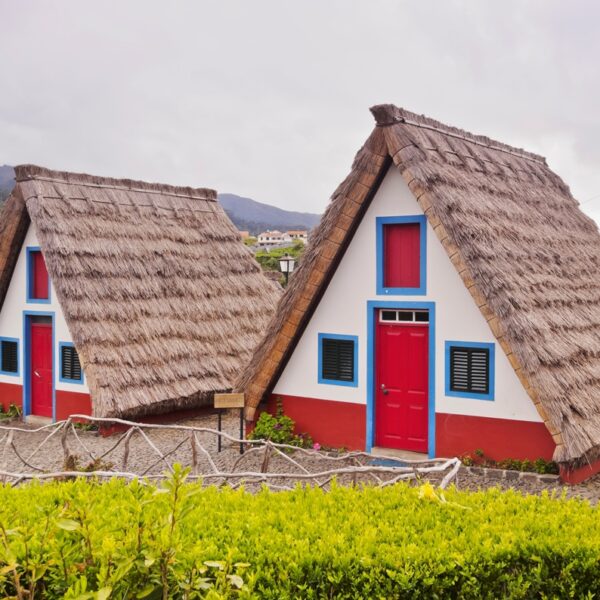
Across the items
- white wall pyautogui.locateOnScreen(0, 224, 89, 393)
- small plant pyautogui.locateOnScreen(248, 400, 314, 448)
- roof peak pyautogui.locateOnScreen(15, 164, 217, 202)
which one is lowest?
small plant pyautogui.locateOnScreen(248, 400, 314, 448)

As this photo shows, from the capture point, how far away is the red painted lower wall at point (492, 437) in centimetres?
1095

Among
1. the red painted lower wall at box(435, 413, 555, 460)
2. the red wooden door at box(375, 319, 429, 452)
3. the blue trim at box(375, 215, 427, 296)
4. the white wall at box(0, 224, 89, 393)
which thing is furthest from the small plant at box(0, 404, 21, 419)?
the red painted lower wall at box(435, 413, 555, 460)

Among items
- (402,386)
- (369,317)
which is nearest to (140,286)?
(369,317)

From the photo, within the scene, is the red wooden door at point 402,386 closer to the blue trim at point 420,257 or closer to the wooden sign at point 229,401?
the blue trim at point 420,257

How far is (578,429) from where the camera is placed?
10141 mm

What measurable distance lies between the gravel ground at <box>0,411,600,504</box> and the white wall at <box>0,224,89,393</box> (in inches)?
59.2

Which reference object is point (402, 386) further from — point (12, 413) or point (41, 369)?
point (12, 413)

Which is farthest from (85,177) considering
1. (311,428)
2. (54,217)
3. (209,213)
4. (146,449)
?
(311,428)

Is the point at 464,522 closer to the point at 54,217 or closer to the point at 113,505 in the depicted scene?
the point at 113,505

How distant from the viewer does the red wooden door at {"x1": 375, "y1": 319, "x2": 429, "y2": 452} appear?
39.9ft

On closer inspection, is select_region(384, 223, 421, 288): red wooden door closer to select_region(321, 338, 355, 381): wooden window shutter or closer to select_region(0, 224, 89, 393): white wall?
select_region(321, 338, 355, 381): wooden window shutter

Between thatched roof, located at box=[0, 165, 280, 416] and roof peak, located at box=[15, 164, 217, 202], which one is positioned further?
roof peak, located at box=[15, 164, 217, 202]

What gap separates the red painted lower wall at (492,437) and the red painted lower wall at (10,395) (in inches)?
405

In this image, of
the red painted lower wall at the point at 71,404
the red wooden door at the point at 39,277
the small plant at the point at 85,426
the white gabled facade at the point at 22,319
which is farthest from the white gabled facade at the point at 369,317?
the red wooden door at the point at 39,277
